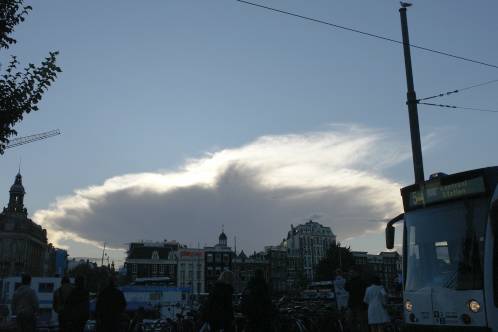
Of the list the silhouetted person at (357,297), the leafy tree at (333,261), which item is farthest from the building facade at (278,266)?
the silhouetted person at (357,297)

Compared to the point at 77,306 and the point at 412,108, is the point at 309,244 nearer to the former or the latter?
the point at 412,108

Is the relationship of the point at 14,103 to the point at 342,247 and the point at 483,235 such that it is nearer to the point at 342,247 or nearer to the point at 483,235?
the point at 483,235

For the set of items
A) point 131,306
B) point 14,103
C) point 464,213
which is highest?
point 14,103

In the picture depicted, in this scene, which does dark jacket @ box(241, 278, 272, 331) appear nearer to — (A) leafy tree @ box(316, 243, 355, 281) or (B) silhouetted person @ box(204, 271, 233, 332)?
(B) silhouetted person @ box(204, 271, 233, 332)

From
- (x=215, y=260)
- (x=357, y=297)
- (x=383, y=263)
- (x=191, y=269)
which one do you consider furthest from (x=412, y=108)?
(x=383, y=263)

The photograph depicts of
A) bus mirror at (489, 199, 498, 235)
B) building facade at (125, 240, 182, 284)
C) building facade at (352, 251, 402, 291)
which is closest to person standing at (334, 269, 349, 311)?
bus mirror at (489, 199, 498, 235)

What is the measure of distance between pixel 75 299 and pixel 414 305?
23.7 feet

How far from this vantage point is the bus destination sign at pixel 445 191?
27.8 feet

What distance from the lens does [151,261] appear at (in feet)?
376

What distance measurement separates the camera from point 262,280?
11406 millimetres

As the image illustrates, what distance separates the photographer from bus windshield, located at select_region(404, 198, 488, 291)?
7984 mm

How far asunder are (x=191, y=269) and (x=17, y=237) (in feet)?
144

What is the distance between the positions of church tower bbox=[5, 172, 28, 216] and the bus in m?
122

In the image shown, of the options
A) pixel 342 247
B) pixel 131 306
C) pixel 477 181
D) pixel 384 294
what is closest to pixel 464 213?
pixel 477 181
